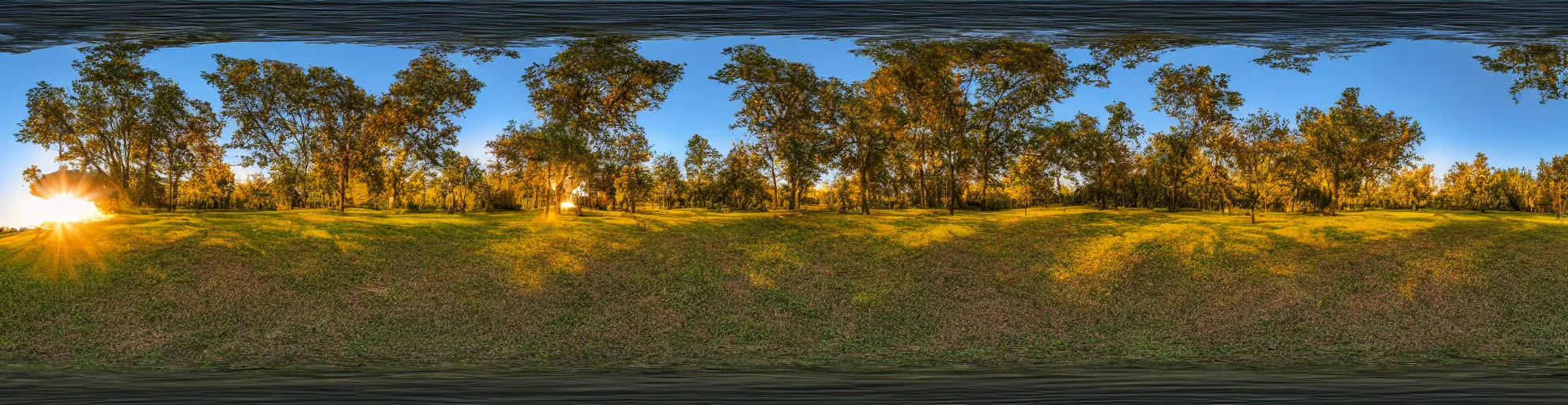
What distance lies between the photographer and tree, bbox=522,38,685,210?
3.76 metres

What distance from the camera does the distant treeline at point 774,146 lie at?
12.7 ft

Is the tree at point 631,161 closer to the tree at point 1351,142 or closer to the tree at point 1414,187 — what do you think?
the tree at point 1351,142

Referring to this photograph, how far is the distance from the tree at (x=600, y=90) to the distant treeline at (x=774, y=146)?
0.01 meters

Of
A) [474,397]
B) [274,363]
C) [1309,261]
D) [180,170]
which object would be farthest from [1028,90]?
[180,170]

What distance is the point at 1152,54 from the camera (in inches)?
125

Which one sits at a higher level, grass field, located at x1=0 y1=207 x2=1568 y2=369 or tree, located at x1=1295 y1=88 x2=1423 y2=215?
tree, located at x1=1295 y1=88 x2=1423 y2=215

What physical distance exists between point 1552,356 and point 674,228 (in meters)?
4.45

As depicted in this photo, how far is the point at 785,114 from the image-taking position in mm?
4207

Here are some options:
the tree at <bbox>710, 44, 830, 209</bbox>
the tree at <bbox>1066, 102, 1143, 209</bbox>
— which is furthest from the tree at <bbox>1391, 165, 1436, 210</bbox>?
the tree at <bbox>710, 44, 830, 209</bbox>

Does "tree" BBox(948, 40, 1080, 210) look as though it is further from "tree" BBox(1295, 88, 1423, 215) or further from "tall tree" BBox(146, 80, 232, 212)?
"tall tree" BBox(146, 80, 232, 212)

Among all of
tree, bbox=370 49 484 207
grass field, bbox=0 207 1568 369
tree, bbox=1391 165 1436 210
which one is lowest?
grass field, bbox=0 207 1568 369

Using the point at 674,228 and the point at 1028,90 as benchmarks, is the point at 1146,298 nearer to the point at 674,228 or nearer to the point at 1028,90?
the point at 1028,90

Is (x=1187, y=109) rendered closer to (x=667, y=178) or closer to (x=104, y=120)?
(x=667, y=178)

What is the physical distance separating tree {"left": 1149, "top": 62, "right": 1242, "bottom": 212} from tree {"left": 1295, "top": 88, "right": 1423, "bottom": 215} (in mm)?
473
